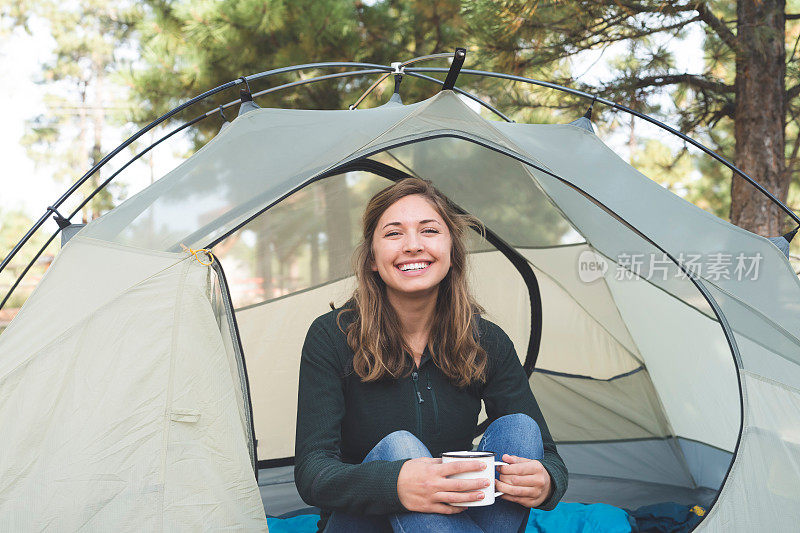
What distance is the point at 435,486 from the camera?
3.84 feet

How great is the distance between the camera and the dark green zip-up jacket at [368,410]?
1.29 m

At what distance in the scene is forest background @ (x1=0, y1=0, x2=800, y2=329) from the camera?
2.68 meters

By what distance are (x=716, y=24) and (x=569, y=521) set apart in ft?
7.74

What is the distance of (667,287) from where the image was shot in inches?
83.4

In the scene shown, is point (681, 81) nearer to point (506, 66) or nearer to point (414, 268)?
point (506, 66)

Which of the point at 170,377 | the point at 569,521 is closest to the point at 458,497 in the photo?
the point at 170,377

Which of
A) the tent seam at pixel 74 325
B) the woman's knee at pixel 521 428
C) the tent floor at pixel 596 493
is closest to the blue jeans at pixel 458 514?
the woman's knee at pixel 521 428

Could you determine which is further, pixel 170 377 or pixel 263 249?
pixel 263 249

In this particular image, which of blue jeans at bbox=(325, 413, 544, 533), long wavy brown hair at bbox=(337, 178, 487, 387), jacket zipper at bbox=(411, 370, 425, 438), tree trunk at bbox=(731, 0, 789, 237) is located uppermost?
tree trunk at bbox=(731, 0, 789, 237)

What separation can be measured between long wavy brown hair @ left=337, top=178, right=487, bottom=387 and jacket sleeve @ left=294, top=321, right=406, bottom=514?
0.07 m

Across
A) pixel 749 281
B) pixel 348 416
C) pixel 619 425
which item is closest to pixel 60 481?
pixel 348 416

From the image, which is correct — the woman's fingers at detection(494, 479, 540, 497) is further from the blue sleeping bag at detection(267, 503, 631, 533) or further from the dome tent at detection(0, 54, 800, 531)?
the blue sleeping bag at detection(267, 503, 631, 533)

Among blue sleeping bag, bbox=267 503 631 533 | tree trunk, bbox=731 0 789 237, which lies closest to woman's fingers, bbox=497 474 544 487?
blue sleeping bag, bbox=267 503 631 533

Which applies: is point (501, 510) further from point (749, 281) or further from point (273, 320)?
point (273, 320)
